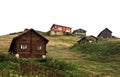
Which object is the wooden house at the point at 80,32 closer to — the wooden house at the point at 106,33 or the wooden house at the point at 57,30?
the wooden house at the point at 57,30

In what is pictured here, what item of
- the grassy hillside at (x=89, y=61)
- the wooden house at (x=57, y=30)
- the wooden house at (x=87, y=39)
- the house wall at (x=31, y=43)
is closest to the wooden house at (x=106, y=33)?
the wooden house at (x=57, y=30)

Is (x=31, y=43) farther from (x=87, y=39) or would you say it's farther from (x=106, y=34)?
(x=106, y=34)

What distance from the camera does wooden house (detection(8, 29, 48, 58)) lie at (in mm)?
62531

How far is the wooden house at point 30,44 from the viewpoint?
205 feet

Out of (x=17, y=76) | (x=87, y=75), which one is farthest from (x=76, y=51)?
(x=17, y=76)

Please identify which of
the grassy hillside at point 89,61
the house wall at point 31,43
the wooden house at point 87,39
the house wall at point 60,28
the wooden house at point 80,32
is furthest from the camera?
the wooden house at point 80,32

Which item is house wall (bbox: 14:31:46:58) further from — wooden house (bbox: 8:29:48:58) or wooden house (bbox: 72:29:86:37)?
wooden house (bbox: 72:29:86:37)

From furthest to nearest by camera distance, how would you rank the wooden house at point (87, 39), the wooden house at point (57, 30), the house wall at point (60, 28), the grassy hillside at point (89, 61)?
1. the house wall at point (60, 28)
2. the wooden house at point (57, 30)
3. the wooden house at point (87, 39)
4. the grassy hillside at point (89, 61)

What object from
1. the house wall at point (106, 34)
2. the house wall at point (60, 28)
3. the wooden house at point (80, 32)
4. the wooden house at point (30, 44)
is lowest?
the wooden house at point (30, 44)

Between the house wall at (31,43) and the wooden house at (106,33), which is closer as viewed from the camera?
the house wall at (31,43)

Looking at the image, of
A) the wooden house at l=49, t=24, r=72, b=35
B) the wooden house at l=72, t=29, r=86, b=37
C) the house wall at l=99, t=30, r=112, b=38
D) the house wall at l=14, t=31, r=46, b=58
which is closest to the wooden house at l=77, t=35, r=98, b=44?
the house wall at l=99, t=30, r=112, b=38

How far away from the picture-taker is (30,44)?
2490 inches

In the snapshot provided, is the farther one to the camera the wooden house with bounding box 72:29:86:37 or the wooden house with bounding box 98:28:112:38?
the wooden house with bounding box 72:29:86:37

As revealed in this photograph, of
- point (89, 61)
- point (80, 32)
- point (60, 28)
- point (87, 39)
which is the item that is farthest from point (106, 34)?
point (89, 61)
